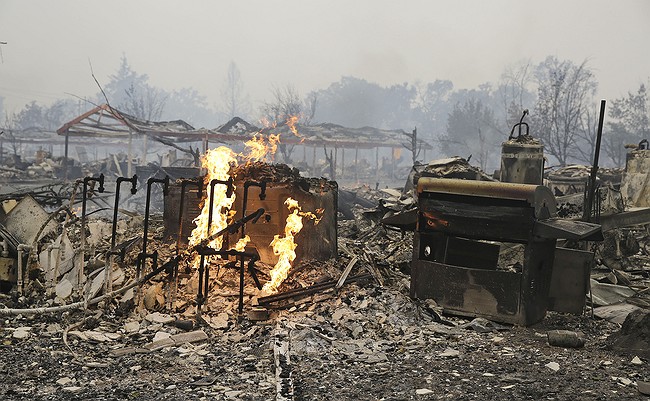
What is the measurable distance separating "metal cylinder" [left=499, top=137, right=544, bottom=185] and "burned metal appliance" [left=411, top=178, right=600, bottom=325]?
7974 millimetres

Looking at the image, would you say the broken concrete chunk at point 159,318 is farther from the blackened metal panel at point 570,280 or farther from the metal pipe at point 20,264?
the blackened metal panel at point 570,280

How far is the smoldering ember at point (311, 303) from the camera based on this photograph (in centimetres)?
626

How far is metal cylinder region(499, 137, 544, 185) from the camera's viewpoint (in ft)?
→ 54.1

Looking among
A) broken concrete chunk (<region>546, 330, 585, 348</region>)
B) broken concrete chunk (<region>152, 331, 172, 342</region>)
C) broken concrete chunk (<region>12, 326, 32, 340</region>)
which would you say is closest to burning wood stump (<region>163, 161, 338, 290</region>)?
broken concrete chunk (<region>152, 331, 172, 342</region>)

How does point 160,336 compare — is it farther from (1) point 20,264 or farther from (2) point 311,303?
(1) point 20,264

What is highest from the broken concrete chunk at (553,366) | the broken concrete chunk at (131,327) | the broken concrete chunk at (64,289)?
the broken concrete chunk at (553,366)

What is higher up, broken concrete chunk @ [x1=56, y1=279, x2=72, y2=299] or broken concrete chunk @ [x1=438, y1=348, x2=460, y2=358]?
broken concrete chunk @ [x1=438, y1=348, x2=460, y2=358]

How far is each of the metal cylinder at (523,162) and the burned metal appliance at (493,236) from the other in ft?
26.2

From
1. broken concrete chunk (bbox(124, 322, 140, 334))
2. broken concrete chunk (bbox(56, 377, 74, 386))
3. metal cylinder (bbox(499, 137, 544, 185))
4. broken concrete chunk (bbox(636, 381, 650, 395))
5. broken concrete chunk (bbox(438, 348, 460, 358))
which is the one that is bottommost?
broken concrete chunk (bbox(124, 322, 140, 334))

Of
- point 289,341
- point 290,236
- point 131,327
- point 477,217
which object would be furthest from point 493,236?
point 131,327

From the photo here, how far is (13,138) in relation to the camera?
141 ft

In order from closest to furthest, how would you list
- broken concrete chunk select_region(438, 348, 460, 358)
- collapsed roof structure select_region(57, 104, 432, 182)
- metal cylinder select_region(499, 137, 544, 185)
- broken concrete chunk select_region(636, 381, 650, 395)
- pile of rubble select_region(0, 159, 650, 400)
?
broken concrete chunk select_region(636, 381, 650, 395), pile of rubble select_region(0, 159, 650, 400), broken concrete chunk select_region(438, 348, 460, 358), metal cylinder select_region(499, 137, 544, 185), collapsed roof structure select_region(57, 104, 432, 182)

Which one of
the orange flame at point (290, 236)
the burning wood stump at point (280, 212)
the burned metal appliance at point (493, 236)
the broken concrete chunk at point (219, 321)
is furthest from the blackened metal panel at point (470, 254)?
the broken concrete chunk at point (219, 321)

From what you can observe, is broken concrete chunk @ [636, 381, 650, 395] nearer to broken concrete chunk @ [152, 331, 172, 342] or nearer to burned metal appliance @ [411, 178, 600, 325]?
burned metal appliance @ [411, 178, 600, 325]
